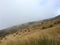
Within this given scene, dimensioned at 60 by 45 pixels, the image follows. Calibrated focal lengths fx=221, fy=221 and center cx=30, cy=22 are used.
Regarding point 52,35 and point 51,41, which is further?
point 52,35

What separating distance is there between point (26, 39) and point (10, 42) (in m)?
1.13

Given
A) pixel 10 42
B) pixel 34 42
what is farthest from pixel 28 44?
pixel 10 42

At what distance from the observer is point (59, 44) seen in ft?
43.1

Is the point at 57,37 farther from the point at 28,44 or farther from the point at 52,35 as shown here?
the point at 28,44

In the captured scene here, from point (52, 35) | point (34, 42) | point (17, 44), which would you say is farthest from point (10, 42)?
point (52, 35)

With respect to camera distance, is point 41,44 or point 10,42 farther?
point 10,42

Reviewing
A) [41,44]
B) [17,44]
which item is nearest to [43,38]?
[41,44]

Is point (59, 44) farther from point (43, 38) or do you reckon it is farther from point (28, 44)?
point (28, 44)

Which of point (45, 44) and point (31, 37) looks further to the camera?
point (31, 37)

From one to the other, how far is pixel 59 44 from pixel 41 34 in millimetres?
1509

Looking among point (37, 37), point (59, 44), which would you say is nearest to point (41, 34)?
point (37, 37)

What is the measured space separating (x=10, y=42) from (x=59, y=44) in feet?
10.5

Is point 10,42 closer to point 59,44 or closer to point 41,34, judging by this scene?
point 41,34

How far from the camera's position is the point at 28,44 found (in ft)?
44.2
